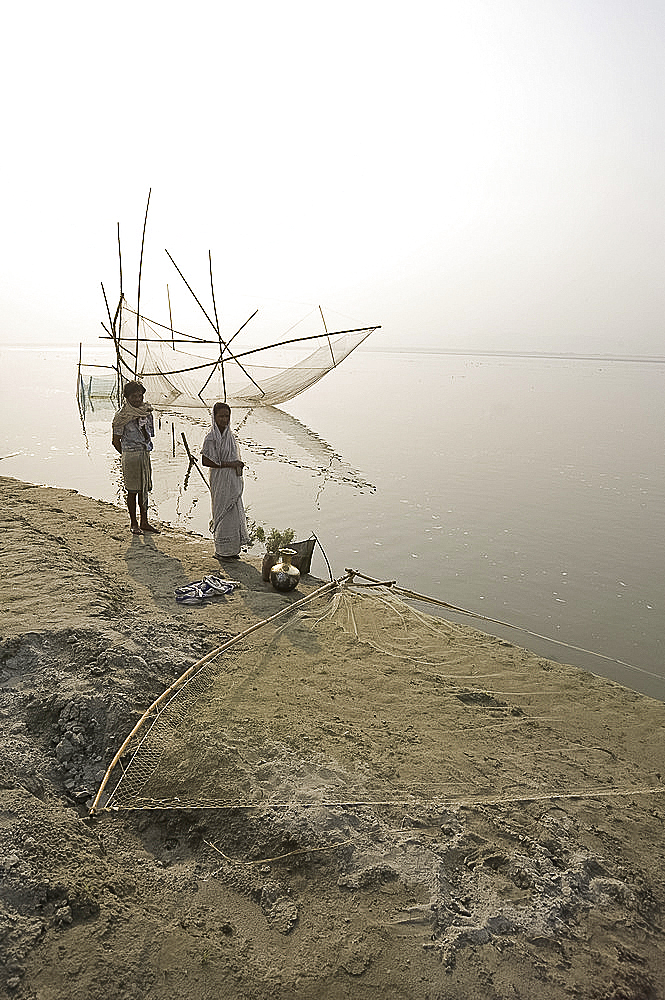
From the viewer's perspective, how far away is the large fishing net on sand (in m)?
2.44

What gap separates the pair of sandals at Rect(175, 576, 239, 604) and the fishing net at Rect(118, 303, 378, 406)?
3.52 metres

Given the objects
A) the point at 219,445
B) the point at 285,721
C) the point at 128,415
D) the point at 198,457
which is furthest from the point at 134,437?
the point at 198,457

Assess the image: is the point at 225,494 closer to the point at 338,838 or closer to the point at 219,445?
the point at 219,445

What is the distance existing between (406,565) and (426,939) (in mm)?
4069

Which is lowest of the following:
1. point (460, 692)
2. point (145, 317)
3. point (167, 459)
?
point (167, 459)

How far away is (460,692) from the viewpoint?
10.8ft

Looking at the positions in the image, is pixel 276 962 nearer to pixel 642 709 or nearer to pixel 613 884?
pixel 613 884

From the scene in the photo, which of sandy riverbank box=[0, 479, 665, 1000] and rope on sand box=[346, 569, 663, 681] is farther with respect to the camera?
rope on sand box=[346, 569, 663, 681]

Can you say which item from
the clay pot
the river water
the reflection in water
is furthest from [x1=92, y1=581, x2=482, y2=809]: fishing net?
the reflection in water

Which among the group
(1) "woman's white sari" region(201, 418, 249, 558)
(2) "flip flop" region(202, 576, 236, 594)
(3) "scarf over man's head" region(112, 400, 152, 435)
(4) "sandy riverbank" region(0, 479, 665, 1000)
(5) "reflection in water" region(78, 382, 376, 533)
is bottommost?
(5) "reflection in water" region(78, 382, 376, 533)

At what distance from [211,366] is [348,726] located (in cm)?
625

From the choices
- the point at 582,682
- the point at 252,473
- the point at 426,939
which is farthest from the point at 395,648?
the point at 252,473

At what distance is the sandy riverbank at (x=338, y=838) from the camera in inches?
69.9

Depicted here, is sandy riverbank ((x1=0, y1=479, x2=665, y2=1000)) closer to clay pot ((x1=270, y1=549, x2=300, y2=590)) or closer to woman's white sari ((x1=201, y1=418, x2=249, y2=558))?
clay pot ((x1=270, y1=549, x2=300, y2=590))
